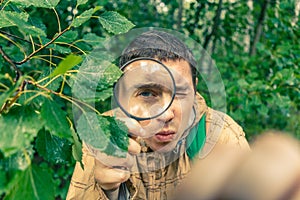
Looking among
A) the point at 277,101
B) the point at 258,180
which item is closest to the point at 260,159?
the point at 258,180

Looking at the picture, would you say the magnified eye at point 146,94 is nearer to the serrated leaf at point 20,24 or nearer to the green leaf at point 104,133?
the green leaf at point 104,133

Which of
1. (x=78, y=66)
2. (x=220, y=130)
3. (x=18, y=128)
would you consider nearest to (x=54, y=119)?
(x=18, y=128)

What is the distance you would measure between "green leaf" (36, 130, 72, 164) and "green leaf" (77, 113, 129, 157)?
0.08 m

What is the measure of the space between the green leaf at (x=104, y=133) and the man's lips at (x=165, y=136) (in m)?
0.26

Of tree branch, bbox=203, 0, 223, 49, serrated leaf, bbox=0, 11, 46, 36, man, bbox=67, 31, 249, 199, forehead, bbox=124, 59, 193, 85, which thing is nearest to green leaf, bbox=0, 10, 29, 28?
serrated leaf, bbox=0, 11, 46, 36

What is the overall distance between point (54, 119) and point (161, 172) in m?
0.81

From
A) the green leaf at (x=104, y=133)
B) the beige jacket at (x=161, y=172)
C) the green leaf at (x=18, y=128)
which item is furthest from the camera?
the beige jacket at (x=161, y=172)

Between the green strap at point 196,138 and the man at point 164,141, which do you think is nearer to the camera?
the man at point 164,141

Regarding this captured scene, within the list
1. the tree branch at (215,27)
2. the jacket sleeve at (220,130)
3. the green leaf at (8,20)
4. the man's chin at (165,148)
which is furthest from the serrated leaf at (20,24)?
the tree branch at (215,27)

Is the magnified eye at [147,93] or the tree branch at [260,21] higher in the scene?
the magnified eye at [147,93]

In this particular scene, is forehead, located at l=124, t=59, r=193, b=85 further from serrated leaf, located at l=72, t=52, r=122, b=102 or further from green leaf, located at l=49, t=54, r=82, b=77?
green leaf, located at l=49, t=54, r=82, b=77

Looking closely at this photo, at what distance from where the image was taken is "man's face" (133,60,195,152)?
113 cm

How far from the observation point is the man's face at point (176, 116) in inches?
44.6

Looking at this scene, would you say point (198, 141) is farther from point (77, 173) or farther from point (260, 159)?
point (260, 159)
